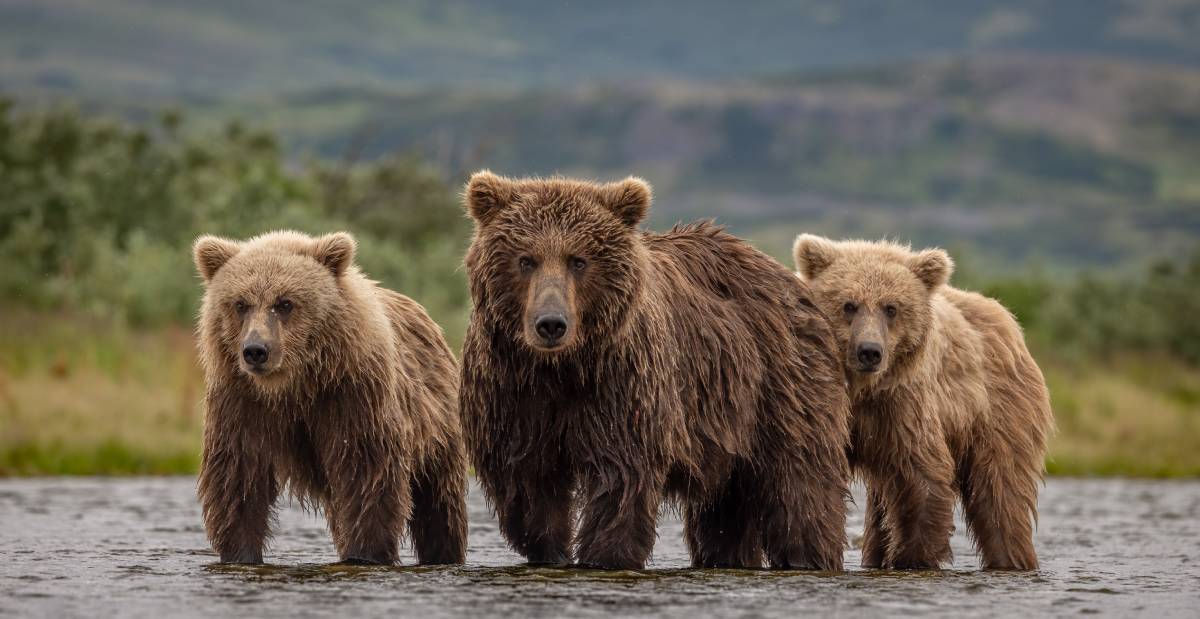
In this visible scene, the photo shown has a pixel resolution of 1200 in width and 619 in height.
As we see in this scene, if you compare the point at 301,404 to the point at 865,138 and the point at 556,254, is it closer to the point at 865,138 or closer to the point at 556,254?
the point at 556,254

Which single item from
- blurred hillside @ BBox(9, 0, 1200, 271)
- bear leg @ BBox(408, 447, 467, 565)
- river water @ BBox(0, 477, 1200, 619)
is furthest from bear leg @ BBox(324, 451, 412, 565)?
blurred hillside @ BBox(9, 0, 1200, 271)

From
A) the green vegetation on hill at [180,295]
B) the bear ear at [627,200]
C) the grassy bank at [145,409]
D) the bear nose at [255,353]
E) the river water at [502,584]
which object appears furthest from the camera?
the green vegetation on hill at [180,295]

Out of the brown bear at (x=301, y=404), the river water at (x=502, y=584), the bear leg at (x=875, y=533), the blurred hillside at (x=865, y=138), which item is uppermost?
the blurred hillside at (x=865, y=138)

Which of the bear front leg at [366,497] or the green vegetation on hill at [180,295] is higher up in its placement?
the green vegetation on hill at [180,295]

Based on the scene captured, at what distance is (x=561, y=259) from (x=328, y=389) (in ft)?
5.56

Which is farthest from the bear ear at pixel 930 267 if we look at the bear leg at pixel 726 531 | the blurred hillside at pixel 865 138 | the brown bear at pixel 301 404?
the blurred hillside at pixel 865 138

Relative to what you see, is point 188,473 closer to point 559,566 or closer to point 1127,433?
point 559,566

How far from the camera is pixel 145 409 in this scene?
18844 mm

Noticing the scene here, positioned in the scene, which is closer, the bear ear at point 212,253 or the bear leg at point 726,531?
the bear ear at point 212,253

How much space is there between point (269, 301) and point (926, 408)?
3622 mm

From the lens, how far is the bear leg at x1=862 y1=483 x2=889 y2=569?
10445 millimetres

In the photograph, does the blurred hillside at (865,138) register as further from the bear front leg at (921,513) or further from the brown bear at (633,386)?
the brown bear at (633,386)

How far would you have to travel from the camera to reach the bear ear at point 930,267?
9.73 metres

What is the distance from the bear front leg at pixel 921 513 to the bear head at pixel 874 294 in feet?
2.02
